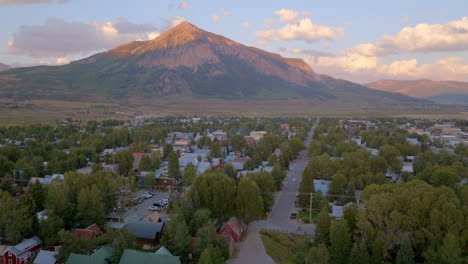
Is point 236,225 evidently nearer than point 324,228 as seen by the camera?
No

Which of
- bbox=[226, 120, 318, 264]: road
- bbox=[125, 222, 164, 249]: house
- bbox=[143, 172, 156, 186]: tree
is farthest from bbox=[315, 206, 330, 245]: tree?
bbox=[143, 172, 156, 186]: tree

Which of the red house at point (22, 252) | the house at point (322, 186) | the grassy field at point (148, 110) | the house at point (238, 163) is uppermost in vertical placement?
the grassy field at point (148, 110)

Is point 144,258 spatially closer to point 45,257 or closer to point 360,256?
point 45,257

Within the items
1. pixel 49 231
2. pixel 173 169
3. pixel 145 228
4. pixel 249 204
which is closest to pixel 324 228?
pixel 249 204

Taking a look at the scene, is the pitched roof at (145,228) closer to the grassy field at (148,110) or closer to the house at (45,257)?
the house at (45,257)

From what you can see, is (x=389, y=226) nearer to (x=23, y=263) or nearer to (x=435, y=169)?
(x=435, y=169)

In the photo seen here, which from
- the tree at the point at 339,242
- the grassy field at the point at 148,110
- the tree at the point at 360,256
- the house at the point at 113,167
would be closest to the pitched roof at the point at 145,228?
the tree at the point at 339,242

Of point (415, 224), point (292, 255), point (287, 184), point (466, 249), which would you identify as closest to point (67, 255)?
point (292, 255)

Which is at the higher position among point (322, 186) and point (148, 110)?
point (148, 110)
